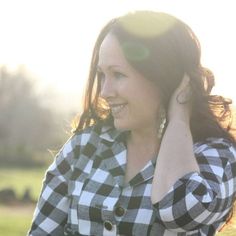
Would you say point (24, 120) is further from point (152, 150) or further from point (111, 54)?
point (111, 54)

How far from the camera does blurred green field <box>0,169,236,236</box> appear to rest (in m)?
14.7

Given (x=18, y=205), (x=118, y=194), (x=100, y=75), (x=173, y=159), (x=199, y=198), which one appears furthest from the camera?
(x=18, y=205)

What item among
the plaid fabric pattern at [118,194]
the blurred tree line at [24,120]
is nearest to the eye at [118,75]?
the plaid fabric pattern at [118,194]

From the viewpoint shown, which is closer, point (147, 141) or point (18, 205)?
point (147, 141)

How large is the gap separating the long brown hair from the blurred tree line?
71.9 feet

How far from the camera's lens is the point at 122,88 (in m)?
2.38

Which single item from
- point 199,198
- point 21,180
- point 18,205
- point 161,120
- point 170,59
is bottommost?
point 21,180

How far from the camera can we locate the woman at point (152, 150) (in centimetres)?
228

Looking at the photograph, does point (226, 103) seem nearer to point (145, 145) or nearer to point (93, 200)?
point (145, 145)

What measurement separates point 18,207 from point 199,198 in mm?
16171

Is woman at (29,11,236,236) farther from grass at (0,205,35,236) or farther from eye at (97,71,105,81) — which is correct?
grass at (0,205,35,236)

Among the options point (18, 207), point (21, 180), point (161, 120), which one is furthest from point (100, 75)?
point (21, 180)

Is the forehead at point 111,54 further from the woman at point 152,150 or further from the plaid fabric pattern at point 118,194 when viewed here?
the plaid fabric pattern at point 118,194

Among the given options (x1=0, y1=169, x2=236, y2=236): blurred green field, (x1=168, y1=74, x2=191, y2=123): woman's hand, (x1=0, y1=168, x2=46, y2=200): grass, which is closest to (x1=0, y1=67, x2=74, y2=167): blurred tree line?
(x1=0, y1=168, x2=46, y2=200): grass
